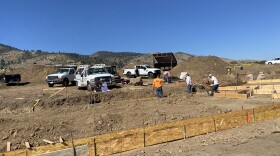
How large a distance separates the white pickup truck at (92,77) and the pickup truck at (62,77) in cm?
362

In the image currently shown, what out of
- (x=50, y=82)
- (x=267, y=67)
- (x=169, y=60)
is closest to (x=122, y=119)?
(x=50, y=82)

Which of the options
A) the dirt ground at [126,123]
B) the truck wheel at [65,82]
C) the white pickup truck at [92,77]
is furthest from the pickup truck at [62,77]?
the dirt ground at [126,123]

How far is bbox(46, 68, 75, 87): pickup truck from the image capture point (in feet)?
91.9

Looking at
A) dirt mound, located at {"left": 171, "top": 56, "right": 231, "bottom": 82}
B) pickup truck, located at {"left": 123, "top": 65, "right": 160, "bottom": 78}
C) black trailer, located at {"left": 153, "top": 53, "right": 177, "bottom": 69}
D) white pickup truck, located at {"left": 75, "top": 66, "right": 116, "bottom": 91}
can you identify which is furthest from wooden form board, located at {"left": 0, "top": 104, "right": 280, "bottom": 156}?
dirt mound, located at {"left": 171, "top": 56, "right": 231, "bottom": 82}

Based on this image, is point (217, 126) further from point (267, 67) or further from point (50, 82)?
point (267, 67)

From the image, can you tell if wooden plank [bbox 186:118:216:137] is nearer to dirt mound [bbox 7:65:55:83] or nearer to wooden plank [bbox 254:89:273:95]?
wooden plank [bbox 254:89:273:95]

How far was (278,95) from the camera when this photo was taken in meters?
18.0

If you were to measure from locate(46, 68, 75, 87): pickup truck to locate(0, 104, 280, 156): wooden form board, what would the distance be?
1899 cm

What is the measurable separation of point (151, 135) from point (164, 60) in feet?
100

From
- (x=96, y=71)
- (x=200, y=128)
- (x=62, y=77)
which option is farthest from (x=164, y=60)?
(x=200, y=128)

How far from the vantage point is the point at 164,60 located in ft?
131

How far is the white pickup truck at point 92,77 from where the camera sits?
22.8m

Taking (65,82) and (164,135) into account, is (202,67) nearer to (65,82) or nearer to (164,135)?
(65,82)

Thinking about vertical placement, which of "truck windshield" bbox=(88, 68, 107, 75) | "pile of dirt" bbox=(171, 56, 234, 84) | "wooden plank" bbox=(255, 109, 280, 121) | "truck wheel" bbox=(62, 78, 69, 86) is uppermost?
"pile of dirt" bbox=(171, 56, 234, 84)
